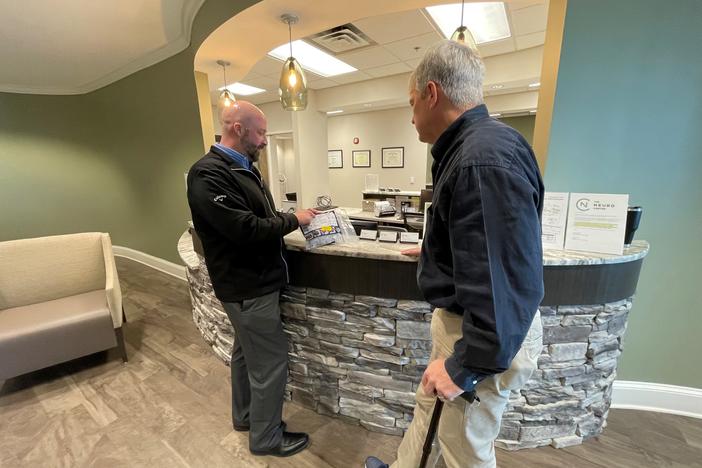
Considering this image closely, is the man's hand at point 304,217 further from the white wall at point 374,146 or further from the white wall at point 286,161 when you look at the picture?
the white wall at point 286,161

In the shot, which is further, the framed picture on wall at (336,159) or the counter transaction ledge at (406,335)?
the framed picture on wall at (336,159)

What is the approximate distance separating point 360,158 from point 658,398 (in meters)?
6.09

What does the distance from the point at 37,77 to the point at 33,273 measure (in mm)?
3391

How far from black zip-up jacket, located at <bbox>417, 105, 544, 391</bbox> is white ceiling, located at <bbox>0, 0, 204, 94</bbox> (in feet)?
9.31

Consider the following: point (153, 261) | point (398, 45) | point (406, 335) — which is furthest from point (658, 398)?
point (153, 261)

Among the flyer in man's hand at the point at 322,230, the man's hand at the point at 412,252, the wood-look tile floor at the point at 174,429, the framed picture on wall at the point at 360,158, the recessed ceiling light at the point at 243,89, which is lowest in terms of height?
the wood-look tile floor at the point at 174,429

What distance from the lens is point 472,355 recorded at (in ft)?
2.25

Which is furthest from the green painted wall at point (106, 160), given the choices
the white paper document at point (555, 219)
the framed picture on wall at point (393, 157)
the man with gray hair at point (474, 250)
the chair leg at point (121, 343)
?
the framed picture on wall at point (393, 157)

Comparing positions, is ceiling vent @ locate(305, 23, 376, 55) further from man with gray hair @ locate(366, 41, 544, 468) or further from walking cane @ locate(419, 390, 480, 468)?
walking cane @ locate(419, 390, 480, 468)

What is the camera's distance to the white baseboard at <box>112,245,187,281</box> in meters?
3.94

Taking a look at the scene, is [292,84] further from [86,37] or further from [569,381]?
[569,381]

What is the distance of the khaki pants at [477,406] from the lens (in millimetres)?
849

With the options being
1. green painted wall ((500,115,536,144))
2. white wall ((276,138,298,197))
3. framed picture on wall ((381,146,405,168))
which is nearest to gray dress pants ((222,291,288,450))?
framed picture on wall ((381,146,405,168))

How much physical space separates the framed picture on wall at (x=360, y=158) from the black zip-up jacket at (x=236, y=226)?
5.68 meters
